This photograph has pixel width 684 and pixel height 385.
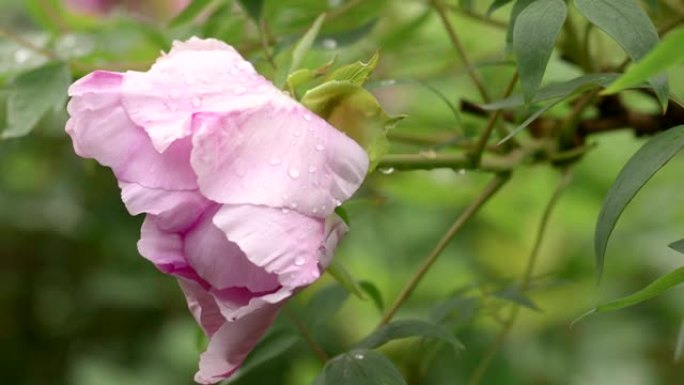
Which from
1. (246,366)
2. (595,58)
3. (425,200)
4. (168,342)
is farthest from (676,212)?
(168,342)

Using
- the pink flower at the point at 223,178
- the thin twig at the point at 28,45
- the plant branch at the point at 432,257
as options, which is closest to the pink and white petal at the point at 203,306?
the pink flower at the point at 223,178

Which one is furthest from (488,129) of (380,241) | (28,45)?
(380,241)

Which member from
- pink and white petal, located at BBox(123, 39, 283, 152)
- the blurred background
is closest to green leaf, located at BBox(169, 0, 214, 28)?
the blurred background

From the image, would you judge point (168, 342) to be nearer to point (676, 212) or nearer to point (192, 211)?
point (676, 212)

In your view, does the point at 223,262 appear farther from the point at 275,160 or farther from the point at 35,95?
the point at 35,95

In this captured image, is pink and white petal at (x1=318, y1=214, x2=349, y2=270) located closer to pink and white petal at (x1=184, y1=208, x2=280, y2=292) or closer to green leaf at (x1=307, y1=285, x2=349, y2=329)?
pink and white petal at (x1=184, y1=208, x2=280, y2=292)

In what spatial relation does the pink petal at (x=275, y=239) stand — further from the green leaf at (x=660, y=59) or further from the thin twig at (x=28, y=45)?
the thin twig at (x=28, y=45)
